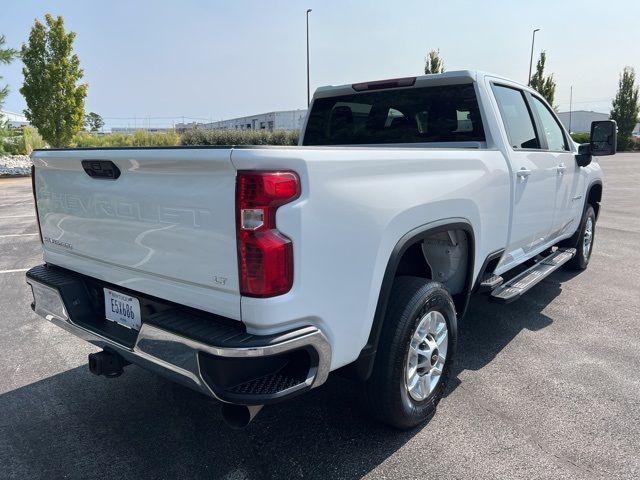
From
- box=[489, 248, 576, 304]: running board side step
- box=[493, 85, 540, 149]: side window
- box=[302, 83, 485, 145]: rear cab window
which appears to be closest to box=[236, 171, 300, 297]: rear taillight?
box=[489, 248, 576, 304]: running board side step

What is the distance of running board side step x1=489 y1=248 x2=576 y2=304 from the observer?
361cm

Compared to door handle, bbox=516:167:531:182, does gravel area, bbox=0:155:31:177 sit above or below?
below

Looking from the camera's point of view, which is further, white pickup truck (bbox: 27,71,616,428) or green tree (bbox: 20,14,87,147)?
green tree (bbox: 20,14,87,147)

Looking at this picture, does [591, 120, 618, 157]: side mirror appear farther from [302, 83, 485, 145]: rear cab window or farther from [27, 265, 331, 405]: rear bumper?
[27, 265, 331, 405]: rear bumper

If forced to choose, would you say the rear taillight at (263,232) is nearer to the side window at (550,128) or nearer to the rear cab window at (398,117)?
the rear cab window at (398,117)

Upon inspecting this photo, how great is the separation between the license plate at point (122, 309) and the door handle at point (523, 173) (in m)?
2.71

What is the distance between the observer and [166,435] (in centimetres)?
283

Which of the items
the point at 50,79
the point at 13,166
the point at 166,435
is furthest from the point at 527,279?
the point at 13,166

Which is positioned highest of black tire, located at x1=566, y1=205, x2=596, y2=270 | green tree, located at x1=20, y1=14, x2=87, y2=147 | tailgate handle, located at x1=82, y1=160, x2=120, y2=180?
green tree, located at x1=20, y1=14, x2=87, y2=147

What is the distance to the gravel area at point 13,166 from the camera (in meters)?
21.7

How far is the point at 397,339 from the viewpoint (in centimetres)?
253

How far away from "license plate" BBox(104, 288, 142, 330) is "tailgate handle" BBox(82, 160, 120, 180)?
599mm

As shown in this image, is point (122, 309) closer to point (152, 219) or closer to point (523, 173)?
point (152, 219)

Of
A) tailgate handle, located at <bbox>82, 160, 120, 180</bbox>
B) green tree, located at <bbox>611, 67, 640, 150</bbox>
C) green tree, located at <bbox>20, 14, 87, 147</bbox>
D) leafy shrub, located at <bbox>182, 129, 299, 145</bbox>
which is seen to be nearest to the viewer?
tailgate handle, located at <bbox>82, 160, 120, 180</bbox>
